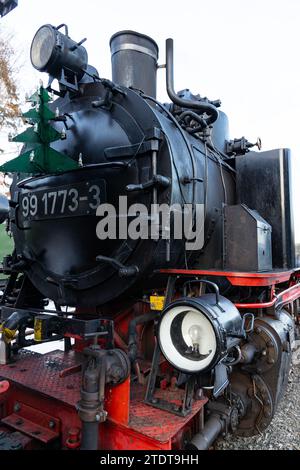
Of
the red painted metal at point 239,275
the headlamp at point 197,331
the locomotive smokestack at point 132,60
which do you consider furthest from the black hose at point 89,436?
the locomotive smokestack at point 132,60

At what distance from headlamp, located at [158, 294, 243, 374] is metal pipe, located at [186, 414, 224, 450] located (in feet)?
1.51

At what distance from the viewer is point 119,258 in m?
2.25

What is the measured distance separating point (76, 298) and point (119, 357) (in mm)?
717

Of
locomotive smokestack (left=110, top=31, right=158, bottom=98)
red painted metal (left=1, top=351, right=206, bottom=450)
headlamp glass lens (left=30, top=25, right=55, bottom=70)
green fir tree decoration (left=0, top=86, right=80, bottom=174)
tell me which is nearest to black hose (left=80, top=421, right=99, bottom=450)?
red painted metal (left=1, top=351, right=206, bottom=450)

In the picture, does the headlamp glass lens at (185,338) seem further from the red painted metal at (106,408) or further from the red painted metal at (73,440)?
the red painted metal at (73,440)

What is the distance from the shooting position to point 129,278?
86.7 inches

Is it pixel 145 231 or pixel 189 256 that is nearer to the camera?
pixel 145 231

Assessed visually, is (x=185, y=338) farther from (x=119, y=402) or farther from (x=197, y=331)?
(x=119, y=402)

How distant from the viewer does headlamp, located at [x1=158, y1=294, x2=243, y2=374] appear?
176cm

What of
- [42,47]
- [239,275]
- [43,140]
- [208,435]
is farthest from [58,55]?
[208,435]

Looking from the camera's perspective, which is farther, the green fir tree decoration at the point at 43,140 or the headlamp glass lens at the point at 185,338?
the green fir tree decoration at the point at 43,140

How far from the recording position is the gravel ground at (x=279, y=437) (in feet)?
8.68
